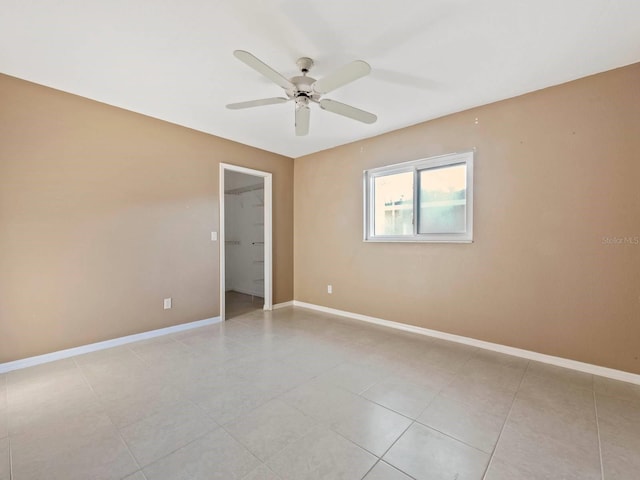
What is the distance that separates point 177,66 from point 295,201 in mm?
2697

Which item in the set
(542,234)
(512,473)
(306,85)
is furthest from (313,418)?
(542,234)

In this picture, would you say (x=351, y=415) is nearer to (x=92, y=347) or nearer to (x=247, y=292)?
(x=92, y=347)

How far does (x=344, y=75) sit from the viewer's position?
178cm

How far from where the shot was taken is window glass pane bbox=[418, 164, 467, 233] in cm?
296

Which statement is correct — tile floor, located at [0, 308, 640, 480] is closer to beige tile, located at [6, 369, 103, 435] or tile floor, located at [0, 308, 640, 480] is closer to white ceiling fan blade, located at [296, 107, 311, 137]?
beige tile, located at [6, 369, 103, 435]

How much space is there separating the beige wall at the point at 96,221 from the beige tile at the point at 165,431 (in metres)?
1.63

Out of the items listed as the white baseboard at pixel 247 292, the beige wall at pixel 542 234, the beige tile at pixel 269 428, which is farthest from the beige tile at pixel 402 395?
the white baseboard at pixel 247 292

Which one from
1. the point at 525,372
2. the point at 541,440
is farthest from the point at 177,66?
the point at 525,372

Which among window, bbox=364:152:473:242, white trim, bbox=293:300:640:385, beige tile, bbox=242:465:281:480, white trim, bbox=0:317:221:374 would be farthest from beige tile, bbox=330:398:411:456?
white trim, bbox=0:317:221:374

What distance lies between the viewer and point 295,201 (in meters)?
4.65

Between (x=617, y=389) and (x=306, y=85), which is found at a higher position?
(x=306, y=85)

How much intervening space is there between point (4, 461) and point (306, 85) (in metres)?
2.87

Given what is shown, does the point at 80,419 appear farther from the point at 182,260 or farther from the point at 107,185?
the point at 107,185

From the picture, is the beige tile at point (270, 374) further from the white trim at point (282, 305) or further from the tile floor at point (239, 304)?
the white trim at point (282, 305)
